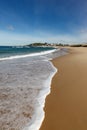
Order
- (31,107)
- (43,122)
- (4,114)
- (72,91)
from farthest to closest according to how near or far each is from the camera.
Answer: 1. (72,91)
2. (31,107)
3. (4,114)
4. (43,122)

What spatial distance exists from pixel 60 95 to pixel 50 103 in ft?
2.46

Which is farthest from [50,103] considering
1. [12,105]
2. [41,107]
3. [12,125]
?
[12,125]

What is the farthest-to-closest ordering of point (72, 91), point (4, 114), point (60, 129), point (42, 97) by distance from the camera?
point (72, 91) < point (42, 97) < point (4, 114) < point (60, 129)

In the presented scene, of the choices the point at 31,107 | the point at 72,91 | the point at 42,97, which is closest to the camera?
the point at 31,107

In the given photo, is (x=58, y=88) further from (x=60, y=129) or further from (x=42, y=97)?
(x=60, y=129)

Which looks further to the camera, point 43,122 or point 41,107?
point 41,107

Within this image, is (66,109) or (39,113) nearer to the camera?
(39,113)

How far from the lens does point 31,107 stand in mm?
4125

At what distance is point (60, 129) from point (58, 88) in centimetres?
276

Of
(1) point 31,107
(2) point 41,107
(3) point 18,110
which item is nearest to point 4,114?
(3) point 18,110

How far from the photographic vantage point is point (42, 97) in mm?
4883

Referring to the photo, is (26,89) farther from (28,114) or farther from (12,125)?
(12,125)

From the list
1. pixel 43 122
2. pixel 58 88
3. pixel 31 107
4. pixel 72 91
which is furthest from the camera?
pixel 58 88

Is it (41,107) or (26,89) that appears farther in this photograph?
(26,89)
